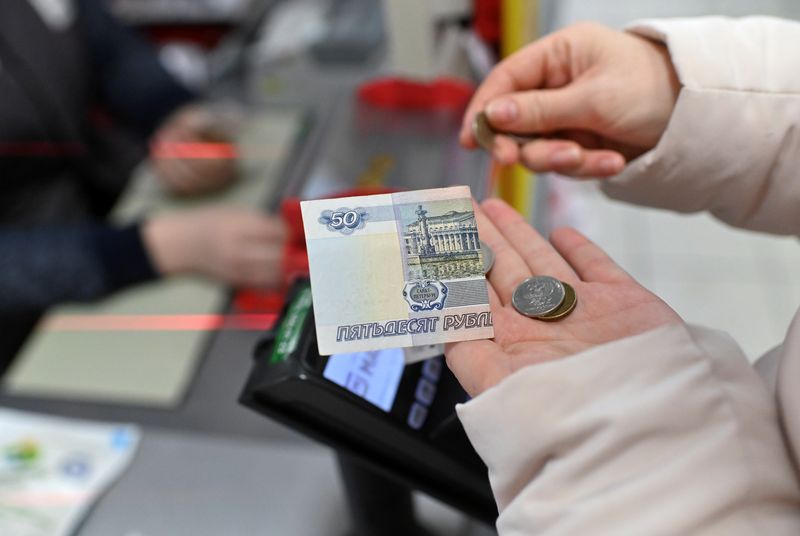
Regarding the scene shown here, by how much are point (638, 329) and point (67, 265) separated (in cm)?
111

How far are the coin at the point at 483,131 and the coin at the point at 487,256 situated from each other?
0.18m

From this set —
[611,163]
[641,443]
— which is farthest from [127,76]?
[641,443]

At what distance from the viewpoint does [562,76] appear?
81cm

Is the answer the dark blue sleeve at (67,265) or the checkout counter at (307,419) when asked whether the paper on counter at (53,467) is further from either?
the dark blue sleeve at (67,265)

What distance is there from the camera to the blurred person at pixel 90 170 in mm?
1271

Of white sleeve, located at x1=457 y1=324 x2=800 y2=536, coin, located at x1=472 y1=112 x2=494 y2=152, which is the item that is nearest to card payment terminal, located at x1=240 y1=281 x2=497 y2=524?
white sleeve, located at x1=457 y1=324 x2=800 y2=536

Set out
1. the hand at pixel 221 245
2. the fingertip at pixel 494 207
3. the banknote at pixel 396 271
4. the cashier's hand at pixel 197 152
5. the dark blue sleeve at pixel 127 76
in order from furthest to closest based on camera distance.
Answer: the dark blue sleeve at pixel 127 76 < the cashier's hand at pixel 197 152 < the hand at pixel 221 245 < the fingertip at pixel 494 207 < the banknote at pixel 396 271

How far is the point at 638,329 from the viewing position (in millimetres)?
512

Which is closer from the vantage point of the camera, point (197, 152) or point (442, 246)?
point (442, 246)

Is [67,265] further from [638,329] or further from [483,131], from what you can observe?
[638,329]

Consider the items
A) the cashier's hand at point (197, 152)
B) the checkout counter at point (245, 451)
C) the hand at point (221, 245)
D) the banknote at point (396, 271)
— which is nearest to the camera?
the banknote at point (396, 271)

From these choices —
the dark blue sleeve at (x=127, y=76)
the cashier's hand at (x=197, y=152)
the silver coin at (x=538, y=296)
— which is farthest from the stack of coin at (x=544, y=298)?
the dark blue sleeve at (x=127, y=76)

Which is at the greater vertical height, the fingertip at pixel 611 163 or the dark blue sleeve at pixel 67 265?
the fingertip at pixel 611 163

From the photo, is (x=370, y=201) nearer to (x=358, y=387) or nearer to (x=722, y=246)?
(x=358, y=387)
